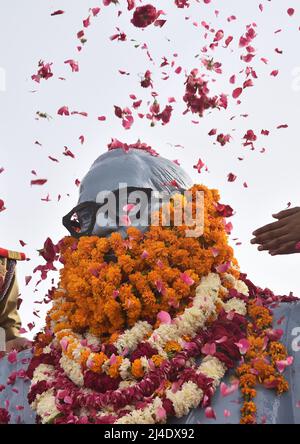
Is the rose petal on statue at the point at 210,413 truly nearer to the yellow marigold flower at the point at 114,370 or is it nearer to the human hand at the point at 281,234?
the yellow marigold flower at the point at 114,370

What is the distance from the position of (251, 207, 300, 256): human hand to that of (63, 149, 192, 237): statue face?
1026 millimetres

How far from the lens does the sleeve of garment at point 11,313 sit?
19.9ft

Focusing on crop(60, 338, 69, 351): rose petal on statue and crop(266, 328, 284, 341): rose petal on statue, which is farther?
crop(60, 338, 69, 351): rose petal on statue

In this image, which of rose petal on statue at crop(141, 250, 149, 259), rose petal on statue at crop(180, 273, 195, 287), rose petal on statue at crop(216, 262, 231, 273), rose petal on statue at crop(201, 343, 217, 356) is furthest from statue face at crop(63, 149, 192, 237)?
rose petal on statue at crop(201, 343, 217, 356)

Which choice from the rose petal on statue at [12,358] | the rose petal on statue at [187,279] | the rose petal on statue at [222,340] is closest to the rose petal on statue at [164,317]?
the rose petal on statue at [187,279]

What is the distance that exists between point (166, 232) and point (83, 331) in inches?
40.9

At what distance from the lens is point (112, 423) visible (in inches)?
148

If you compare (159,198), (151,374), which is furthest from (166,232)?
(151,374)

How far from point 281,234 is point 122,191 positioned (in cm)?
142

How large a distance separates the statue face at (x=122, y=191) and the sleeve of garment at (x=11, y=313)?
5.43 ft

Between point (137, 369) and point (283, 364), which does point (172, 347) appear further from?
point (283, 364)

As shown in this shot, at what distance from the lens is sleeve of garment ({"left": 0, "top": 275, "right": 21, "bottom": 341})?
6.06 meters

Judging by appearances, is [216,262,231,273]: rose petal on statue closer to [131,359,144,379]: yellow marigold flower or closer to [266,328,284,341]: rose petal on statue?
[266,328,284,341]: rose petal on statue

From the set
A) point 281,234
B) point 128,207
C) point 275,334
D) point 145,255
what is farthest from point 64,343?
point 281,234
